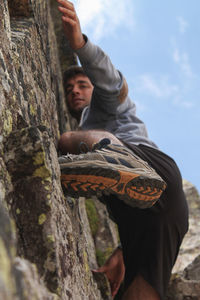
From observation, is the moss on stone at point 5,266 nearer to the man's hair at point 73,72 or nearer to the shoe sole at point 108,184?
the shoe sole at point 108,184

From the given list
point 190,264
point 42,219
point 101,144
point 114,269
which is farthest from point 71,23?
point 190,264

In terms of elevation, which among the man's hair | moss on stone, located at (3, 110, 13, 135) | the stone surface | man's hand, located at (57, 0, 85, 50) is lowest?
the stone surface

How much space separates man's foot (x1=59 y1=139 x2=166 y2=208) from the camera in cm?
197

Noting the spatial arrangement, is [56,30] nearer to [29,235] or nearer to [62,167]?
[62,167]

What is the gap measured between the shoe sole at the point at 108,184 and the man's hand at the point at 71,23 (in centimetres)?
148

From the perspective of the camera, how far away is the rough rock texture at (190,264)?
13.9 ft

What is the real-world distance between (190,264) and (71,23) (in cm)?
349

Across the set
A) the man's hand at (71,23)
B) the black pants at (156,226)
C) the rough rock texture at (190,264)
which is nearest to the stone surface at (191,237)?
the rough rock texture at (190,264)

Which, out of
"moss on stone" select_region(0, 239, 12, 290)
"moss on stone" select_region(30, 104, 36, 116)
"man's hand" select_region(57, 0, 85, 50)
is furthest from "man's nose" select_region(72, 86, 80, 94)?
"moss on stone" select_region(0, 239, 12, 290)

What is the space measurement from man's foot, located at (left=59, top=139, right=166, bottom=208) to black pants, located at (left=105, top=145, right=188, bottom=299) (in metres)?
0.60

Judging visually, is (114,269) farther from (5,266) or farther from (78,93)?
(5,266)

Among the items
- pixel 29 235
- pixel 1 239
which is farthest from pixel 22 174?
pixel 1 239

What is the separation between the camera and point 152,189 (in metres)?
2.21

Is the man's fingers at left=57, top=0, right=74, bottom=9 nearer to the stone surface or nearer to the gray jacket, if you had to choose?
the gray jacket
